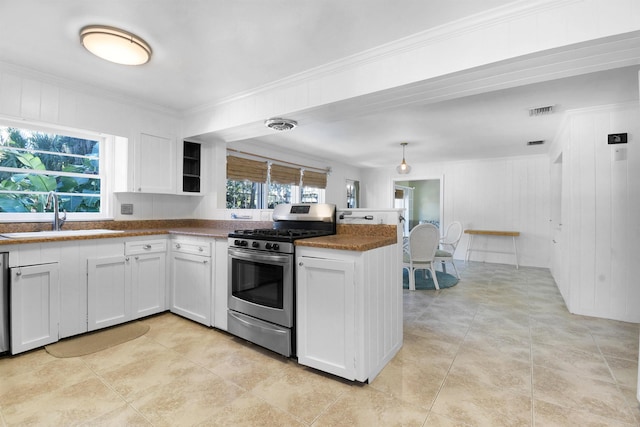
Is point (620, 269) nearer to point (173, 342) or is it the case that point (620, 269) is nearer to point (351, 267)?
point (351, 267)

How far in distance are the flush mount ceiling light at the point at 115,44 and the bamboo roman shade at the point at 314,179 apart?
425cm

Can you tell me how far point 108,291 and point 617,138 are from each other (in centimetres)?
507

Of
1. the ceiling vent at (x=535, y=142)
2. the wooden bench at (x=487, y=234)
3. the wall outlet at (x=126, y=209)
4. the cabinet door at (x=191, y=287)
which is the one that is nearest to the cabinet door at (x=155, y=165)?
the wall outlet at (x=126, y=209)

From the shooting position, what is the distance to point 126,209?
132 inches

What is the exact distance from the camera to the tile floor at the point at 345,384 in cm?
160

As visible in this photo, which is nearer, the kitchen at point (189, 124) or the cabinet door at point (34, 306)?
the cabinet door at point (34, 306)

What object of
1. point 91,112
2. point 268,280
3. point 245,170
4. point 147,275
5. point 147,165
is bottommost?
point 147,275

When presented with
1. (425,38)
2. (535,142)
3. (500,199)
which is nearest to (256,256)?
(425,38)

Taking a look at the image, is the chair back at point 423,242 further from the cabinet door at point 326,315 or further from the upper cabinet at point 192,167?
the upper cabinet at point 192,167

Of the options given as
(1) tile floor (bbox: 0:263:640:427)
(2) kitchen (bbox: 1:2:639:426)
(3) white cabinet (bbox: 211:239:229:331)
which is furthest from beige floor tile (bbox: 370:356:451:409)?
(2) kitchen (bbox: 1:2:639:426)

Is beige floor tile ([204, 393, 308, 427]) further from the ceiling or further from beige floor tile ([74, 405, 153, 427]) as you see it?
the ceiling

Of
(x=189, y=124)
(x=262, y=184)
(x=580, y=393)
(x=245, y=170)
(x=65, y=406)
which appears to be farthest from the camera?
(x=262, y=184)

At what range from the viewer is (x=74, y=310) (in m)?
2.49

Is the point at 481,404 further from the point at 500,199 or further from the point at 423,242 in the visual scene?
the point at 500,199
